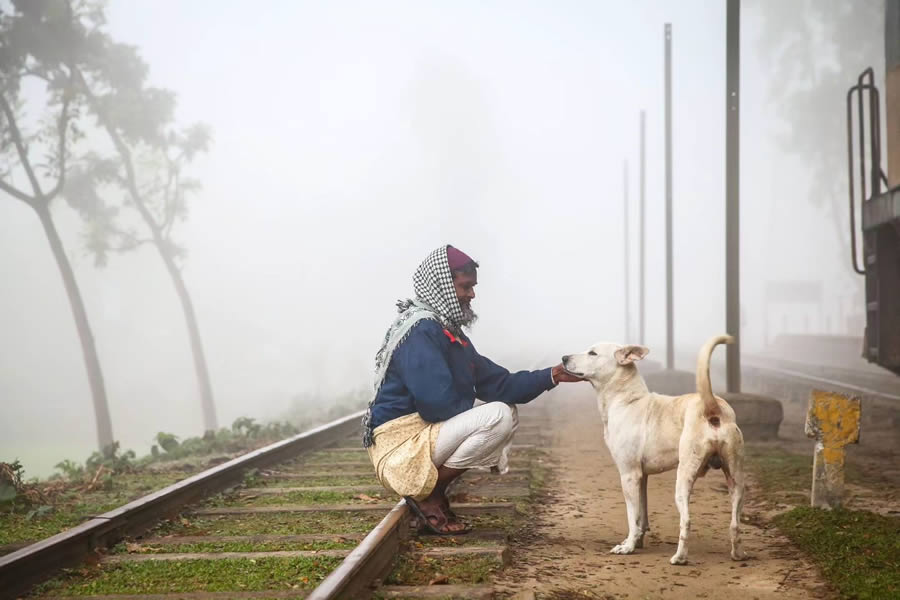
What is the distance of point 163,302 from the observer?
224 feet

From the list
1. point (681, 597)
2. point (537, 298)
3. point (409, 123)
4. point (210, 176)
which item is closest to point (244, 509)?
point (681, 597)

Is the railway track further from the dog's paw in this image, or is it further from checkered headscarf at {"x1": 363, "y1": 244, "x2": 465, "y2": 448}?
checkered headscarf at {"x1": 363, "y1": 244, "x2": 465, "y2": 448}

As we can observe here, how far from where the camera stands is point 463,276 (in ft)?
17.4

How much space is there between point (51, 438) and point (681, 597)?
41.3 metres

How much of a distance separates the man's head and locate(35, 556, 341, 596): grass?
171 centimetres

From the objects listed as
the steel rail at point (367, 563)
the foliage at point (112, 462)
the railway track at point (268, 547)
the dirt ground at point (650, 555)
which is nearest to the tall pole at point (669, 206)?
the dirt ground at point (650, 555)

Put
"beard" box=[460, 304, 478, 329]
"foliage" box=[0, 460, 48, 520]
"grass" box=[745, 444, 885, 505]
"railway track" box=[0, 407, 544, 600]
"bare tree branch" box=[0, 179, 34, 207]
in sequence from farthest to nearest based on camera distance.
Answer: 1. "bare tree branch" box=[0, 179, 34, 207]
2. "grass" box=[745, 444, 885, 505]
3. "foliage" box=[0, 460, 48, 520]
4. "beard" box=[460, 304, 478, 329]
5. "railway track" box=[0, 407, 544, 600]

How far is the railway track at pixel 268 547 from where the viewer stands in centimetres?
417

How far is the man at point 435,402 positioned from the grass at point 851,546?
175 centimetres

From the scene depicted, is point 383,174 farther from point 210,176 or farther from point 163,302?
point 163,302

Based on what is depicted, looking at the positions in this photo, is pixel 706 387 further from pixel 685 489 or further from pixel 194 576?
pixel 194 576

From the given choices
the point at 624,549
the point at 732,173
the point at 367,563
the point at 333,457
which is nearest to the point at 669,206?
the point at 732,173

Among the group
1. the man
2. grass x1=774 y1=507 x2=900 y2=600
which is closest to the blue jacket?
the man

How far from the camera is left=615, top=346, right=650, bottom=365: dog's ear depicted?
5062mm
